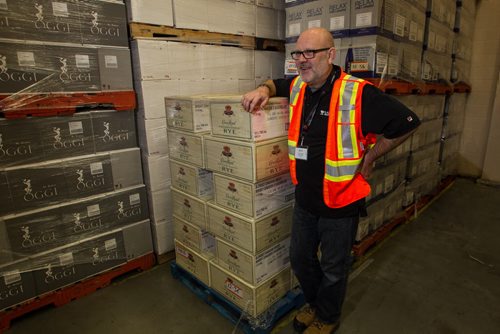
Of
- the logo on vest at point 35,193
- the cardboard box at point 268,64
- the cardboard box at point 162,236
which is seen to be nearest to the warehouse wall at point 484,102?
the cardboard box at point 268,64

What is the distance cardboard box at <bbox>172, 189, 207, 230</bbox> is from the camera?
2850mm

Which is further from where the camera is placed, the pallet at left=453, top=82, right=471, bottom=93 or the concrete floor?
the pallet at left=453, top=82, right=471, bottom=93

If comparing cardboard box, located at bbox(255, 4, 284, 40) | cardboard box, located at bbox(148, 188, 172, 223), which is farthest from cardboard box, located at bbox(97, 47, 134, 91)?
cardboard box, located at bbox(255, 4, 284, 40)

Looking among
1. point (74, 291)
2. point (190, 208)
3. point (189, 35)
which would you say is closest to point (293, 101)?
point (190, 208)

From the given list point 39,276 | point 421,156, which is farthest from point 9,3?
point 421,156

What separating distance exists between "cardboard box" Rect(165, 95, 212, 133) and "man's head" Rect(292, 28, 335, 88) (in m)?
0.84

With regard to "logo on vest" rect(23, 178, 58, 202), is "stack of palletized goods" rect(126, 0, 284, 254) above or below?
above

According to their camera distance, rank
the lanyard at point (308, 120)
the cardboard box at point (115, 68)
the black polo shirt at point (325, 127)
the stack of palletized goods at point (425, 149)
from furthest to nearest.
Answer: the stack of palletized goods at point (425, 149) < the cardboard box at point (115, 68) < the lanyard at point (308, 120) < the black polo shirt at point (325, 127)

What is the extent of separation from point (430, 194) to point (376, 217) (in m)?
2.13

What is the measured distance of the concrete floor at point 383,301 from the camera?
8.93ft

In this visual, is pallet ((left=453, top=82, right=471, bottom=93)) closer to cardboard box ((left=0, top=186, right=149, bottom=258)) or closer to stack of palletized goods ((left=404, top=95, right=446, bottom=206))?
stack of palletized goods ((left=404, top=95, right=446, bottom=206))

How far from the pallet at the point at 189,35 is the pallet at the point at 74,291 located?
2.36 m

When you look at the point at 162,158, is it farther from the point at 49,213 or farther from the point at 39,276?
the point at 39,276

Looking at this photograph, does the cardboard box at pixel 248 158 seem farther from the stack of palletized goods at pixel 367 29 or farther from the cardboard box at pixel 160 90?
the stack of palletized goods at pixel 367 29
